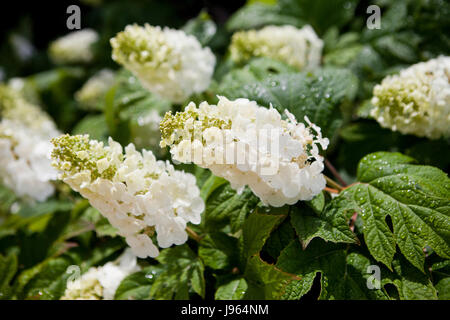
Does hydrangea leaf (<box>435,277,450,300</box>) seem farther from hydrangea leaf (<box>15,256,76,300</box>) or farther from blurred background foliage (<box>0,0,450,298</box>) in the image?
hydrangea leaf (<box>15,256,76,300</box>)

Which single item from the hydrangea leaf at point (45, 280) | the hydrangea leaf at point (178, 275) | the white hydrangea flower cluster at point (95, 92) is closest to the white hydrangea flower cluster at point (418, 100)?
the hydrangea leaf at point (178, 275)

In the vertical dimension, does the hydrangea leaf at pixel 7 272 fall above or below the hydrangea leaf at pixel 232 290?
below

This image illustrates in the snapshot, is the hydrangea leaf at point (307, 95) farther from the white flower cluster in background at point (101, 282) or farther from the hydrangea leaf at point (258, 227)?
the white flower cluster in background at point (101, 282)

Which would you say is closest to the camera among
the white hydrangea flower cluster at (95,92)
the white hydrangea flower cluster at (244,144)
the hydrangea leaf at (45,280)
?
the white hydrangea flower cluster at (244,144)

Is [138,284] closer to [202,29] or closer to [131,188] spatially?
[131,188]

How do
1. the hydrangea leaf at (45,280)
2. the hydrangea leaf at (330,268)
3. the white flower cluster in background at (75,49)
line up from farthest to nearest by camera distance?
the white flower cluster in background at (75,49), the hydrangea leaf at (45,280), the hydrangea leaf at (330,268)

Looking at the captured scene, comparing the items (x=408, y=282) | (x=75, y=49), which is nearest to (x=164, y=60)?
(x=408, y=282)
